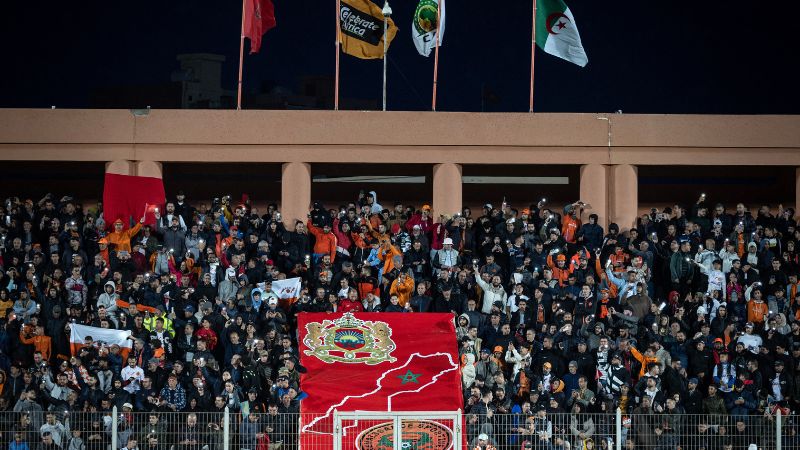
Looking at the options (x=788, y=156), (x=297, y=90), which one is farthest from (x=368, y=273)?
(x=297, y=90)

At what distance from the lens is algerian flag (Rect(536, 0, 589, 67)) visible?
1287 inches

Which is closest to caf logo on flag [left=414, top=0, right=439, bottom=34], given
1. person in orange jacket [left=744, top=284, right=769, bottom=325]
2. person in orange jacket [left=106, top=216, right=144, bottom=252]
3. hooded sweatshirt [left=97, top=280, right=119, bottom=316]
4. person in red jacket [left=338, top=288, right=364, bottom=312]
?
person in orange jacket [left=106, top=216, right=144, bottom=252]

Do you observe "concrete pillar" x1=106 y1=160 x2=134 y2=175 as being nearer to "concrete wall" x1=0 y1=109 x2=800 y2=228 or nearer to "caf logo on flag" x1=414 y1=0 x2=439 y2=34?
"concrete wall" x1=0 y1=109 x2=800 y2=228

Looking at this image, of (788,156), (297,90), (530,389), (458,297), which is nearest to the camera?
(530,389)

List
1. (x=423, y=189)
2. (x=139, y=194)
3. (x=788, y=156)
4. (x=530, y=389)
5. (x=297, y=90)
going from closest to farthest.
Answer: (x=530, y=389) → (x=139, y=194) → (x=788, y=156) → (x=423, y=189) → (x=297, y=90)

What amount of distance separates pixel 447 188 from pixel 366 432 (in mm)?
10791

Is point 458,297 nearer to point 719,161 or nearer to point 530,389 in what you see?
point 530,389

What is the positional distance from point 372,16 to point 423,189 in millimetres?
4221

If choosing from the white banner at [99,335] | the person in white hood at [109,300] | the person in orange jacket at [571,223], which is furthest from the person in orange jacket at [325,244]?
the white banner at [99,335]

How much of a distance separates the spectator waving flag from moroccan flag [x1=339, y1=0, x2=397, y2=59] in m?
9.16

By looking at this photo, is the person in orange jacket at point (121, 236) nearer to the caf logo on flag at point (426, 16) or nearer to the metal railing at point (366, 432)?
the metal railing at point (366, 432)

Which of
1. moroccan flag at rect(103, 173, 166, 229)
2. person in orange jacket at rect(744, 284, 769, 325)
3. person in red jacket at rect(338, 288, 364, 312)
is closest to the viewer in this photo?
person in orange jacket at rect(744, 284, 769, 325)

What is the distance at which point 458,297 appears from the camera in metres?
27.8

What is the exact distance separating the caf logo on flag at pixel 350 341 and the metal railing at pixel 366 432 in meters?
3.89
